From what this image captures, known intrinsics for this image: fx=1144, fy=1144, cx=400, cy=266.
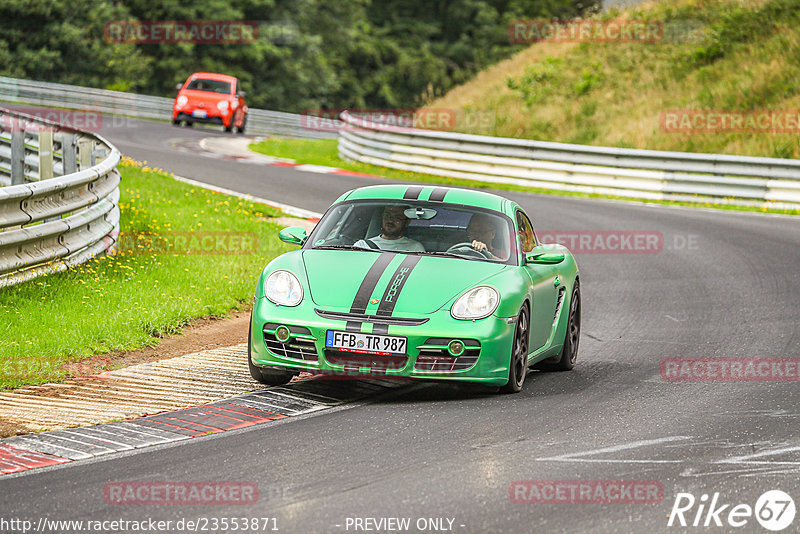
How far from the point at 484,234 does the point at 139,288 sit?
4000mm

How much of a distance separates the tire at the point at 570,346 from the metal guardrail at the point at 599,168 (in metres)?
13.9

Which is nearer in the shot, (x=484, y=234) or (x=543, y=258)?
(x=543, y=258)

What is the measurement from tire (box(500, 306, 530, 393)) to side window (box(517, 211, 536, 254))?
0.81 metres

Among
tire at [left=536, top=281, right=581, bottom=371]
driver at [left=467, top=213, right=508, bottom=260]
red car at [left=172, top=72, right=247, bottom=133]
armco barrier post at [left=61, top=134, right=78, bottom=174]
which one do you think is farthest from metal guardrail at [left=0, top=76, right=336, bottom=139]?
driver at [left=467, top=213, right=508, bottom=260]

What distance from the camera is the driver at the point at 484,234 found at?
837cm

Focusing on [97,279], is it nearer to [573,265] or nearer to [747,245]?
[573,265]

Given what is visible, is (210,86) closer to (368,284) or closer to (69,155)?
(69,155)

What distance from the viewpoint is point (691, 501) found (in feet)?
17.5

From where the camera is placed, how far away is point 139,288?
1098 centimetres

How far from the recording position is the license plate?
23.8 ft

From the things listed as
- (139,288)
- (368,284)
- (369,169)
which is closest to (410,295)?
(368,284)

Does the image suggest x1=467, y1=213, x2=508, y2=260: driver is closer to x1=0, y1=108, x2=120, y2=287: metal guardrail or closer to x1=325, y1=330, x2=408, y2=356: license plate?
x1=325, y1=330, x2=408, y2=356: license plate

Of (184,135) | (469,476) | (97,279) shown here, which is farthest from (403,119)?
(469,476)

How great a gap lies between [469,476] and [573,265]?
4.35 meters
